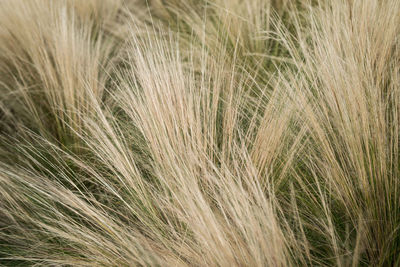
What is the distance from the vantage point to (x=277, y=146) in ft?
3.86

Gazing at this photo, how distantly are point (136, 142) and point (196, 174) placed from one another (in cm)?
34

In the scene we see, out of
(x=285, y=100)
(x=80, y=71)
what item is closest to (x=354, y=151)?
(x=285, y=100)

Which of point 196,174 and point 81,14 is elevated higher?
point 81,14

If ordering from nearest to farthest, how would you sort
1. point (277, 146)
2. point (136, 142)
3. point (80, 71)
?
point (277, 146)
point (136, 142)
point (80, 71)

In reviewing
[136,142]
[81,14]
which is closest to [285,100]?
[136,142]

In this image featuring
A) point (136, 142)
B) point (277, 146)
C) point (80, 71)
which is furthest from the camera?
point (80, 71)

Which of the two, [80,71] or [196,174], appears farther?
[80,71]

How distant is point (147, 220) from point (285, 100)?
619mm

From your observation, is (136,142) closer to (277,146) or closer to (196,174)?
(196,174)

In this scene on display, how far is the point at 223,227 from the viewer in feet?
3.21

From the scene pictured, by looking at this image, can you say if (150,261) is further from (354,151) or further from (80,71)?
(80,71)

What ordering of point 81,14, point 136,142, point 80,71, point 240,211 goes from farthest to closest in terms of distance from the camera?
point 81,14
point 80,71
point 136,142
point 240,211

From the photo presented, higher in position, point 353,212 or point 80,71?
point 80,71

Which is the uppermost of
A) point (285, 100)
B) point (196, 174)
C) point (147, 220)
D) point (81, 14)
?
point (81, 14)
